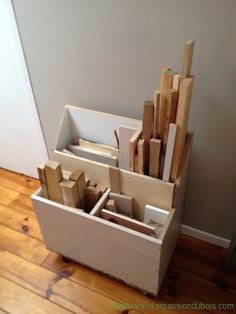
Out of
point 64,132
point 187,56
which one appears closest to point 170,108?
point 187,56

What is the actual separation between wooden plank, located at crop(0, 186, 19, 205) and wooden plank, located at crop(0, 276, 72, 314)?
1.53ft

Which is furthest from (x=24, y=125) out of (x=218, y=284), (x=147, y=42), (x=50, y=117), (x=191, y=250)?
(x=218, y=284)

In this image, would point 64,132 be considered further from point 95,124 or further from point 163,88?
point 163,88

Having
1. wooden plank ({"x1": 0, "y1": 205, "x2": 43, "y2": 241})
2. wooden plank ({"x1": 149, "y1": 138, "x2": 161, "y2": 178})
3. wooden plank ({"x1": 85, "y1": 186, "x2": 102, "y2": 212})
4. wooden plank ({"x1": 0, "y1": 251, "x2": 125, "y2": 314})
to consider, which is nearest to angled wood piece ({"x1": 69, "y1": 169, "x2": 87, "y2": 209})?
wooden plank ({"x1": 85, "y1": 186, "x2": 102, "y2": 212})

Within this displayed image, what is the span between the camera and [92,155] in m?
1.09

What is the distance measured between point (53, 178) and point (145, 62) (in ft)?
1.55

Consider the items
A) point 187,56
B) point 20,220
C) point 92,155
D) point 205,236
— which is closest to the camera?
point 187,56

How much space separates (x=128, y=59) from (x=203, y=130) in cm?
34

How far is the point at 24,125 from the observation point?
1.41m

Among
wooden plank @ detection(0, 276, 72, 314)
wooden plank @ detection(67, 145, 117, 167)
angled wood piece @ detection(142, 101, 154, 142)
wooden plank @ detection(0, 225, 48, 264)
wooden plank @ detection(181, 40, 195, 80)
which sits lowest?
wooden plank @ detection(0, 276, 72, 314)

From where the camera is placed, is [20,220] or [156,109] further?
[20,220]

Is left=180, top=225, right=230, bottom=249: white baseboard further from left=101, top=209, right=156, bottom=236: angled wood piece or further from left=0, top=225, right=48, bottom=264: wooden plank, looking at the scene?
left=0, top=225, right=48, bottom=264: wooden plank

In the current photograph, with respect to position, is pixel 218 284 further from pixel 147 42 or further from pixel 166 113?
pixel 147 42

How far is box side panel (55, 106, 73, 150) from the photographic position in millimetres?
1118
